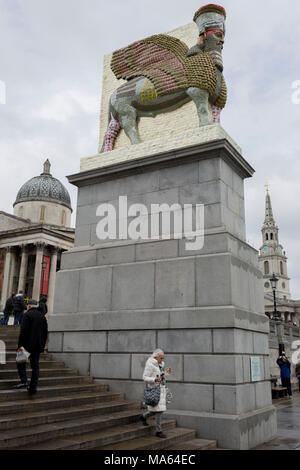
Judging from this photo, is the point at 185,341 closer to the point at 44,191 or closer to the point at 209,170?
the point at 209,170

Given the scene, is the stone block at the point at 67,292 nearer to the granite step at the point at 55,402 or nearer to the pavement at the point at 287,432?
the granite step at the point at 55,402

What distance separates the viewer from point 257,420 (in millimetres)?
9367

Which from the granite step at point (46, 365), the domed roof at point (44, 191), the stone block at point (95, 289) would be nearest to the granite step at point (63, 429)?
the granite step at point (46, 365)

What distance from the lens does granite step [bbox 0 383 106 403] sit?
8156mm

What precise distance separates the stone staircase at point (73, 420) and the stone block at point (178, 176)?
223 inches

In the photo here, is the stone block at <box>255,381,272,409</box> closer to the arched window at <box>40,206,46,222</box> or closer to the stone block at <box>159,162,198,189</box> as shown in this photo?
the stone block at <box>159,162,198,189</box>

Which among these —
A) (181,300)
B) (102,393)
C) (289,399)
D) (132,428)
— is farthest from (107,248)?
(289,399)

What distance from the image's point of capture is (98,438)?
7.06 metres

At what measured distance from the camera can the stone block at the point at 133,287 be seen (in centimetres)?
1068

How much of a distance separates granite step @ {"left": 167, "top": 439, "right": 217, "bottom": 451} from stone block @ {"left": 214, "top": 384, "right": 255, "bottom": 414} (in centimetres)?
70

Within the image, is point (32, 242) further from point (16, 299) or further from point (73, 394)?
point (73, 394)

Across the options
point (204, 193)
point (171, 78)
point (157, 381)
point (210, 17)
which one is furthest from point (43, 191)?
point (157, 381)

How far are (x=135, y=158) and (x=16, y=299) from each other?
13.0 m

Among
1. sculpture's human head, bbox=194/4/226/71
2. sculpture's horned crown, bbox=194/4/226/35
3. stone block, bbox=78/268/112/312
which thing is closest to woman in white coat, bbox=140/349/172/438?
stone block, bbox=78/268/112/312
